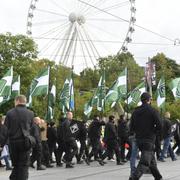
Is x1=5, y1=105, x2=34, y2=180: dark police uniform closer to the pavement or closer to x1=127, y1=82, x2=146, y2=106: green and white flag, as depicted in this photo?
the pavement

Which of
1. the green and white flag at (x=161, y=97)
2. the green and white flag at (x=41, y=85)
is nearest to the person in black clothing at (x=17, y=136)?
the green and white flag at (x=41, y=85)

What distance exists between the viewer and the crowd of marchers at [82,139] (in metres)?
9.88

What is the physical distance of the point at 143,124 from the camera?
11.1 m

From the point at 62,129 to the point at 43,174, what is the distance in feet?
9.04

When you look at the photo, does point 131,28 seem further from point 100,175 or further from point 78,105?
point 100,175

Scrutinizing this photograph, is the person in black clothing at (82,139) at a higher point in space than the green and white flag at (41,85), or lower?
lower

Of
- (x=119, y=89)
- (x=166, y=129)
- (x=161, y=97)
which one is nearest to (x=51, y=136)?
(x=166, y=129)

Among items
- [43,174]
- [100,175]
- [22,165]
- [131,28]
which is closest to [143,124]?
[22,165]

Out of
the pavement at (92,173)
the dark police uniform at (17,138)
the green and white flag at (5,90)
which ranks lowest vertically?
the pavement at (92,173)

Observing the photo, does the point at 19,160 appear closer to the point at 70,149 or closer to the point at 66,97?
the point at 70,149

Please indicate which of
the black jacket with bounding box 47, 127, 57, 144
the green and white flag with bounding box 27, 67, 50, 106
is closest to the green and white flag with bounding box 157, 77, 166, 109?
the green and white flag with bounding box 27, 67, 50, 106

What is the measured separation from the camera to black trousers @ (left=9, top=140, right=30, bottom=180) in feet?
31.9

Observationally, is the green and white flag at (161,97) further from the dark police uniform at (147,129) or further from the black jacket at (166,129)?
the dark police uniform at (147,129)

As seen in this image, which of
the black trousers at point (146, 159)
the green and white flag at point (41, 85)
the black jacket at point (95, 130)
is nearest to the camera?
the black trousers at point (146, 159)
